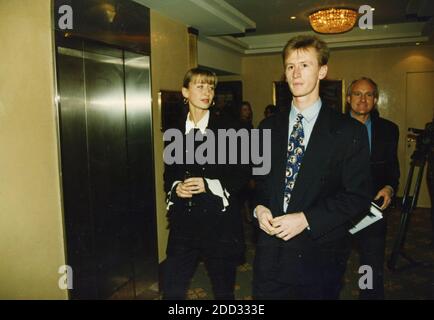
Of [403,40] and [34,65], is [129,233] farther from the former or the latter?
[403,40]

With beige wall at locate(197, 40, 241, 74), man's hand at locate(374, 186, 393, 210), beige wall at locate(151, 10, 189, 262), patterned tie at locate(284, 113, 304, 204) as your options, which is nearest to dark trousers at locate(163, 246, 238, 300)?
patterned tie at locate(284, 113, 304, 204)

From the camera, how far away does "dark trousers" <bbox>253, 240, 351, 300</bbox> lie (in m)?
1.53

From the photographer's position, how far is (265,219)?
1.56 meters

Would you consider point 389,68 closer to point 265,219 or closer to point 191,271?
point 191,271

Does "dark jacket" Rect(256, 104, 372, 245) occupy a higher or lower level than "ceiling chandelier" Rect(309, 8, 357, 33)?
lower

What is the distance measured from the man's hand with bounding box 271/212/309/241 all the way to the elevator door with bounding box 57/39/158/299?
1602 mm

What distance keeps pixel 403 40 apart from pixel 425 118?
1390mm

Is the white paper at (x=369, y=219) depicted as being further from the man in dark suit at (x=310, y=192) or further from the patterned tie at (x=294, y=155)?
the patterned tie at (x=294, y=155)

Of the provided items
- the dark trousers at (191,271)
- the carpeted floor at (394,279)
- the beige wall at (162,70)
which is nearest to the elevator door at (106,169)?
the beige wall at (162,70)

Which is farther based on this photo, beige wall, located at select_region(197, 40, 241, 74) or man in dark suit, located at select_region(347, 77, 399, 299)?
beige wall, located at select_region(197, 40, 241, 74)

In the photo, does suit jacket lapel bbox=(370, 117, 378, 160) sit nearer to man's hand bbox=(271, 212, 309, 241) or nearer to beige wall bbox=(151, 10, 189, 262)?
man's hand bbox=(271, 212, 309, 241)

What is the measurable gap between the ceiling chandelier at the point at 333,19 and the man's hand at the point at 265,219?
3.68 m

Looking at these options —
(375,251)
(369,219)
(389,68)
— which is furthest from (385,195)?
(389,68)

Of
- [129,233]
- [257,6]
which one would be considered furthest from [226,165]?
[257,6]
